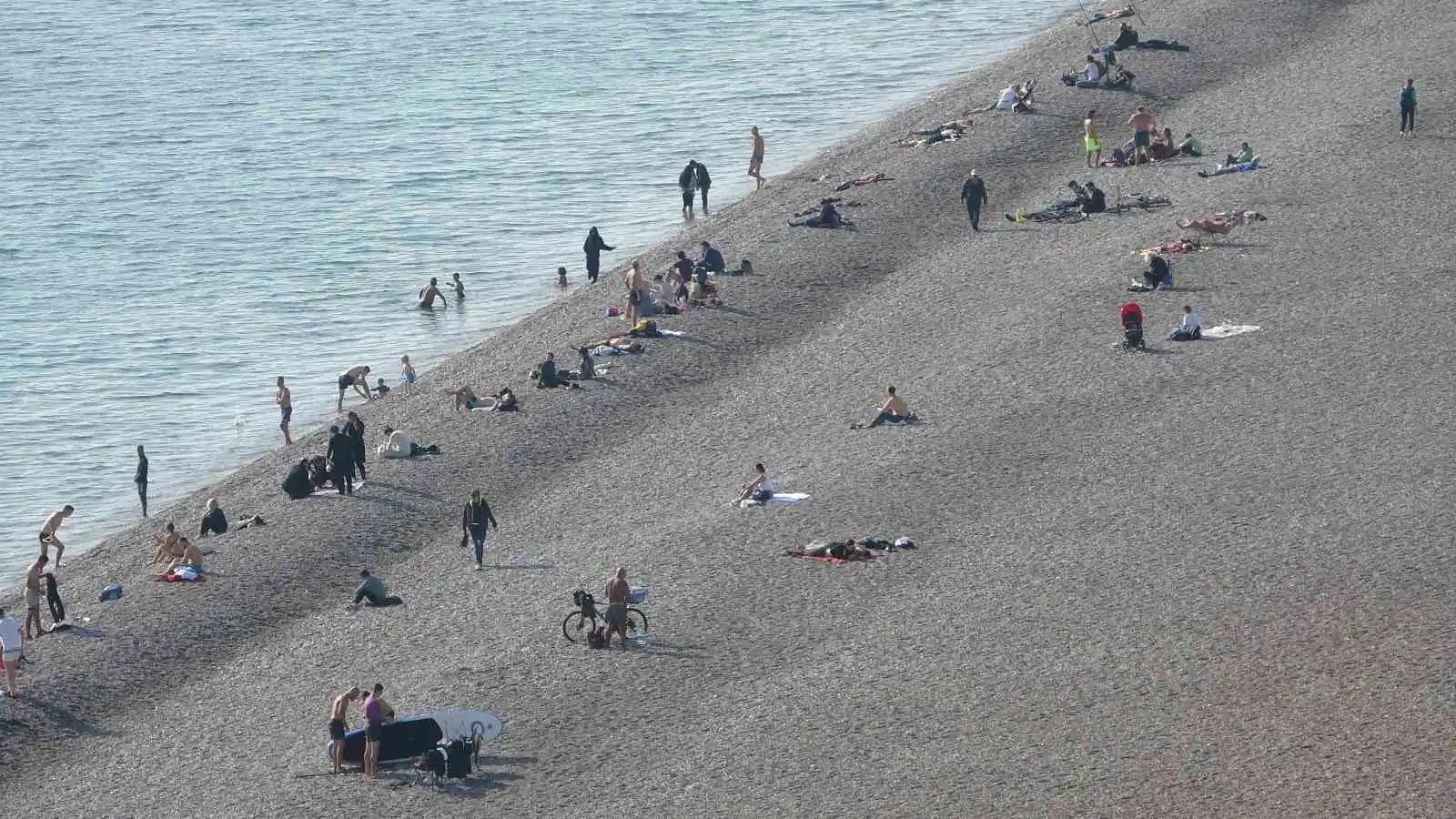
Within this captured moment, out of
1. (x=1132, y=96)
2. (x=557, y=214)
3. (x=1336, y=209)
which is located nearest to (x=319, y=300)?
(x=557, y=214)

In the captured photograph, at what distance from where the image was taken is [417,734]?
24.5m

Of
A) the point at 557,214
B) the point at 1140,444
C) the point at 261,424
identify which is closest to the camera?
the point at 1140,444

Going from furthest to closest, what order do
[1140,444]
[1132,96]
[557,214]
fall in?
1. [557,214]
2. [1132,96]
3. [1140,444]

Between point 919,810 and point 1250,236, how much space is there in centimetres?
2026

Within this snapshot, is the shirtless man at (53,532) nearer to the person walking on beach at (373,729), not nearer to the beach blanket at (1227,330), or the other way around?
the person walking on beach at (373,729)

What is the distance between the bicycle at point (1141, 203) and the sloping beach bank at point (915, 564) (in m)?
0.70

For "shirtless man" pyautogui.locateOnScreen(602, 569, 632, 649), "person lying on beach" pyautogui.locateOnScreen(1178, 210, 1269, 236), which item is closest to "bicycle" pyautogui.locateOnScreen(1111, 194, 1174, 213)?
"person lying on beach" pyautogui.locateOnScreen(1178, 210, 1269, 236)

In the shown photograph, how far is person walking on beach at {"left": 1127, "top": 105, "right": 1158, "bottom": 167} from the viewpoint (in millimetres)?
45219

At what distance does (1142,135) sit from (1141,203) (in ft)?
10.5

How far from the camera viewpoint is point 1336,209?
133ft

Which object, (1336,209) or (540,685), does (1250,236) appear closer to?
(1336,209)

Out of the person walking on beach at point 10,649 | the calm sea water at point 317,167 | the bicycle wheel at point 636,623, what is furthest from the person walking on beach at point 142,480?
the bicycle wheel at point 636,623

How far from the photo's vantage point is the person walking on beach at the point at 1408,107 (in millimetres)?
43719

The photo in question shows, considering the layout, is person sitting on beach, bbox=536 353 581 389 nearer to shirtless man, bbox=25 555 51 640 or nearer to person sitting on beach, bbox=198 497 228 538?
person sitting on beach, bbox=198 497 228 538
